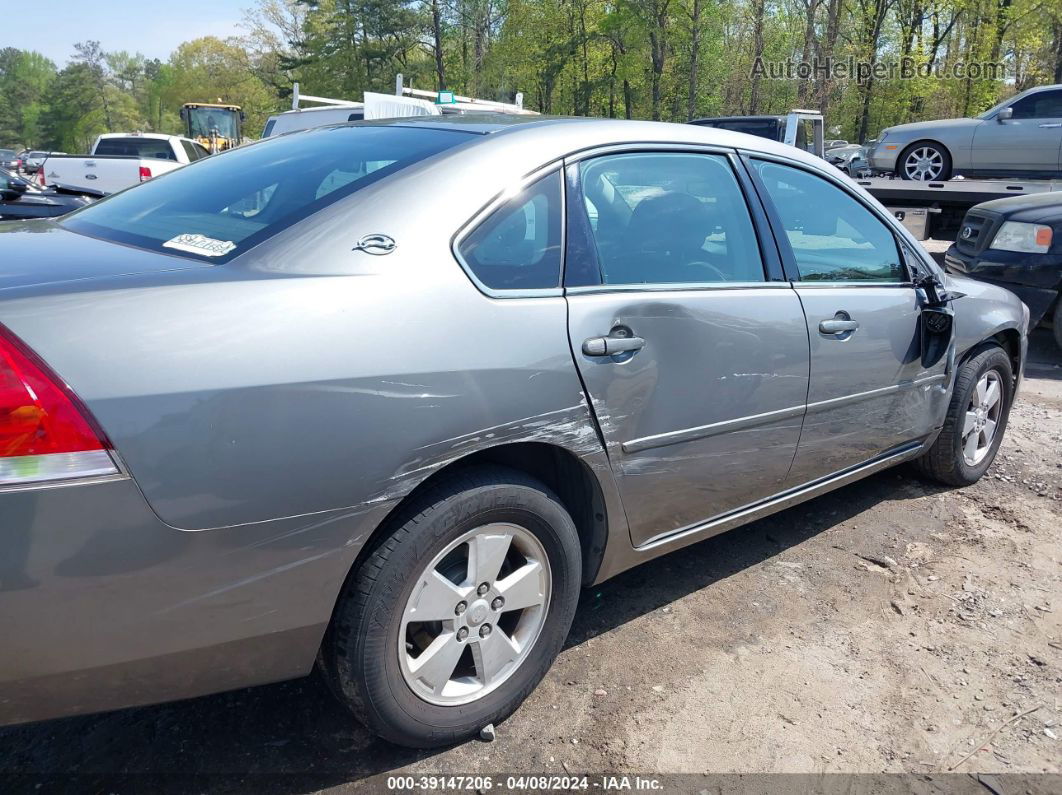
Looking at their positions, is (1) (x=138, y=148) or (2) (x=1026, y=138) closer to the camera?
(2) (x=1026, y=138)

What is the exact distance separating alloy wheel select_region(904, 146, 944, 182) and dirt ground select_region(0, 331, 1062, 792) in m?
10.7

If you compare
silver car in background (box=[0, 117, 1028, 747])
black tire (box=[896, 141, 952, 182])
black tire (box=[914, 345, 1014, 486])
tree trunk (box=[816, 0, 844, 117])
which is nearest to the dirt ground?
silver car in background (box=[0, 117, 1028, 747])

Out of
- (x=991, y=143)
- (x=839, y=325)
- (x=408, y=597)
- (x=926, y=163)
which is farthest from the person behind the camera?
(x=926, y=163)

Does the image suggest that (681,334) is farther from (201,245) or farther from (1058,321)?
(1058,321)

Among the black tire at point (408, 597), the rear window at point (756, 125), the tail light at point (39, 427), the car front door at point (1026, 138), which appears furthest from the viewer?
the rear window at point (756, 125)

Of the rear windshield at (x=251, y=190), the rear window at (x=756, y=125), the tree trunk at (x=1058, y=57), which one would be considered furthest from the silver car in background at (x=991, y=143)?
the tree trunk at (x=1058, y=57)

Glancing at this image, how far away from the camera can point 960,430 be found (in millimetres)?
4027

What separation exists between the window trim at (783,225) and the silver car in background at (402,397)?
14 mm

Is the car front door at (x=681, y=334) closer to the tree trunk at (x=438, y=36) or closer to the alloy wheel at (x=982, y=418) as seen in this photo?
the alloy wheel at (x=982, y=418)

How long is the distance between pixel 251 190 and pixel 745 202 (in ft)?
5.41

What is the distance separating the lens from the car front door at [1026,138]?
38.9ft

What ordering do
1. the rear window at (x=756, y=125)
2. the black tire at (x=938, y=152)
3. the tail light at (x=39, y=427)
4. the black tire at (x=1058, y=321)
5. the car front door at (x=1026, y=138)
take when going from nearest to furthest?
1. the tail light at (x=39, y=427)
2. the black tire at (x=1058, y=321)
3. the car front door at (x=1026, y=138)
4. the black tire at (x=938, y=152)
5. the rear window at (x=756, y=125)

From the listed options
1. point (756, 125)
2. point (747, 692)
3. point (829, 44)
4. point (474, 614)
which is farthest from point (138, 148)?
point (829, 44)

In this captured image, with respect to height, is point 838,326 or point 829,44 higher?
point 829,44
